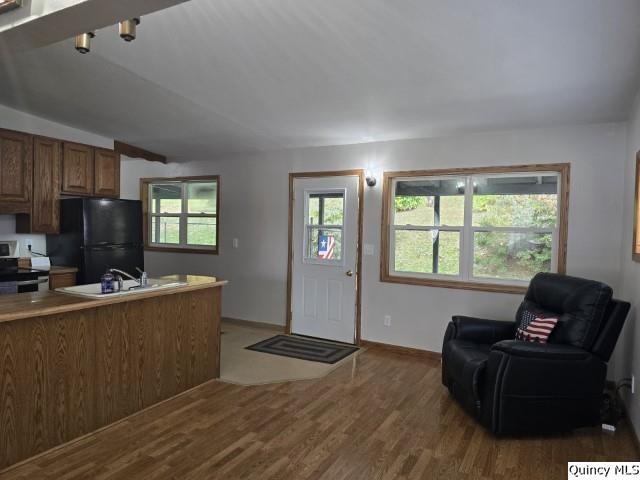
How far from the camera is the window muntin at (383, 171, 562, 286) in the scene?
4.05 m

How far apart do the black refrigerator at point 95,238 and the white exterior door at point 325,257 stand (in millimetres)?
1946

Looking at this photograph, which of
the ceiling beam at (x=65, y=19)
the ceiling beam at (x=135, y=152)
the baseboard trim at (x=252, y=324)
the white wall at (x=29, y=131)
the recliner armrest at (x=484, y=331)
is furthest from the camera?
the ceiling beam at (x=135, y=152)

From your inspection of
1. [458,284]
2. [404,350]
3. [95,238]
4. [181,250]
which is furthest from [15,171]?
[458,284]

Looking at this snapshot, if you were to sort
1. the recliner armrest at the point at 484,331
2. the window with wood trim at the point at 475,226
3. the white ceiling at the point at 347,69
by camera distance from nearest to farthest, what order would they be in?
the white ceiling at the point at 347,69 < the recliner armrest at the point at 484,331 < the window with wood trim at the point at 475,226

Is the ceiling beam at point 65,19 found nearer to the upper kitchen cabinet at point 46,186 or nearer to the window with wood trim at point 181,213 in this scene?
the upper kitchen cabinet at point 46,186

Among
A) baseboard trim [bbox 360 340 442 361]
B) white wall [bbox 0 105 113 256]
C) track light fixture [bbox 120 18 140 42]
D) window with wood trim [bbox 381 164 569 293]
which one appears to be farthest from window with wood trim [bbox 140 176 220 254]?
track light fixture [bbox 120 18 140 42]

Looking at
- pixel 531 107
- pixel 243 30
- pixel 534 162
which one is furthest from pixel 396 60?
pixel 534 162

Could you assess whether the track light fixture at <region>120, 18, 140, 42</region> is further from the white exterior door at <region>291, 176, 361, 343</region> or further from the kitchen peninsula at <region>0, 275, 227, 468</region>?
the white exterior door at <region>291, 176, 361, 343</region>

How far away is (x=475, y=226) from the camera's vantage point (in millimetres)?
4332

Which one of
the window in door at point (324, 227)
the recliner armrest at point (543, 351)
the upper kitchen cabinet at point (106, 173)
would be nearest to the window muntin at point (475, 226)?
the window in door at point (324, 227)

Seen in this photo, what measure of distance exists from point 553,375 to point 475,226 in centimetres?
184

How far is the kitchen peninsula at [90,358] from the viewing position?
7.82 ft

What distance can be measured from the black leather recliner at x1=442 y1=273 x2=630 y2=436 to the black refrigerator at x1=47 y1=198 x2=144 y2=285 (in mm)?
3880

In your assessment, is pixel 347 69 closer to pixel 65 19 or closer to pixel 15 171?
pixel 65 19
